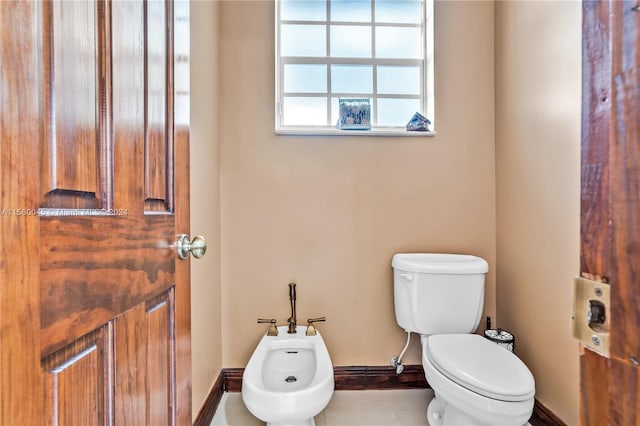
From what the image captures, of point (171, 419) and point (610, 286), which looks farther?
point (171, 419)

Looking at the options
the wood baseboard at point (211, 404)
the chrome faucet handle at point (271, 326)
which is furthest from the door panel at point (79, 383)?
the chrome faucet handle at point (271, 326)

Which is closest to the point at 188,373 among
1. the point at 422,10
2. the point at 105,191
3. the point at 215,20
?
the point at 105,191

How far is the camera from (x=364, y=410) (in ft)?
5.37

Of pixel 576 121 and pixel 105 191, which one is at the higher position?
pixel 576 121

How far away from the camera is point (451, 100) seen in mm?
1857

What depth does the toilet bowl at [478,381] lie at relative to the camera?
1108 millimetres

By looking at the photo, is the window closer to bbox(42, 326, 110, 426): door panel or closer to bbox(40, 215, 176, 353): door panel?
bbox(40, 215, 176, 353): door panel

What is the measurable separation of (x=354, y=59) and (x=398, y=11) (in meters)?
0.39

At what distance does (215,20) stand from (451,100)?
1.32 meters

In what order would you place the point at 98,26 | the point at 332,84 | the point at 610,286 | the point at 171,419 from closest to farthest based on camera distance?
1. the point at 610,286
2. the point at 98,26
3. the point at 171,419
4. the point at 332,84

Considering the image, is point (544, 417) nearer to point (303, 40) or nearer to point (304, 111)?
point (304, 111)

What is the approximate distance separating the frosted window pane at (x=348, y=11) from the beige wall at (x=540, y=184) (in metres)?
0.75

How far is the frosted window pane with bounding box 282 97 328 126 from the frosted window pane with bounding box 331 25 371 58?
0.30 meters

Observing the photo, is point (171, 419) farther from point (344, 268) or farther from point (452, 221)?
point (452, 221)
